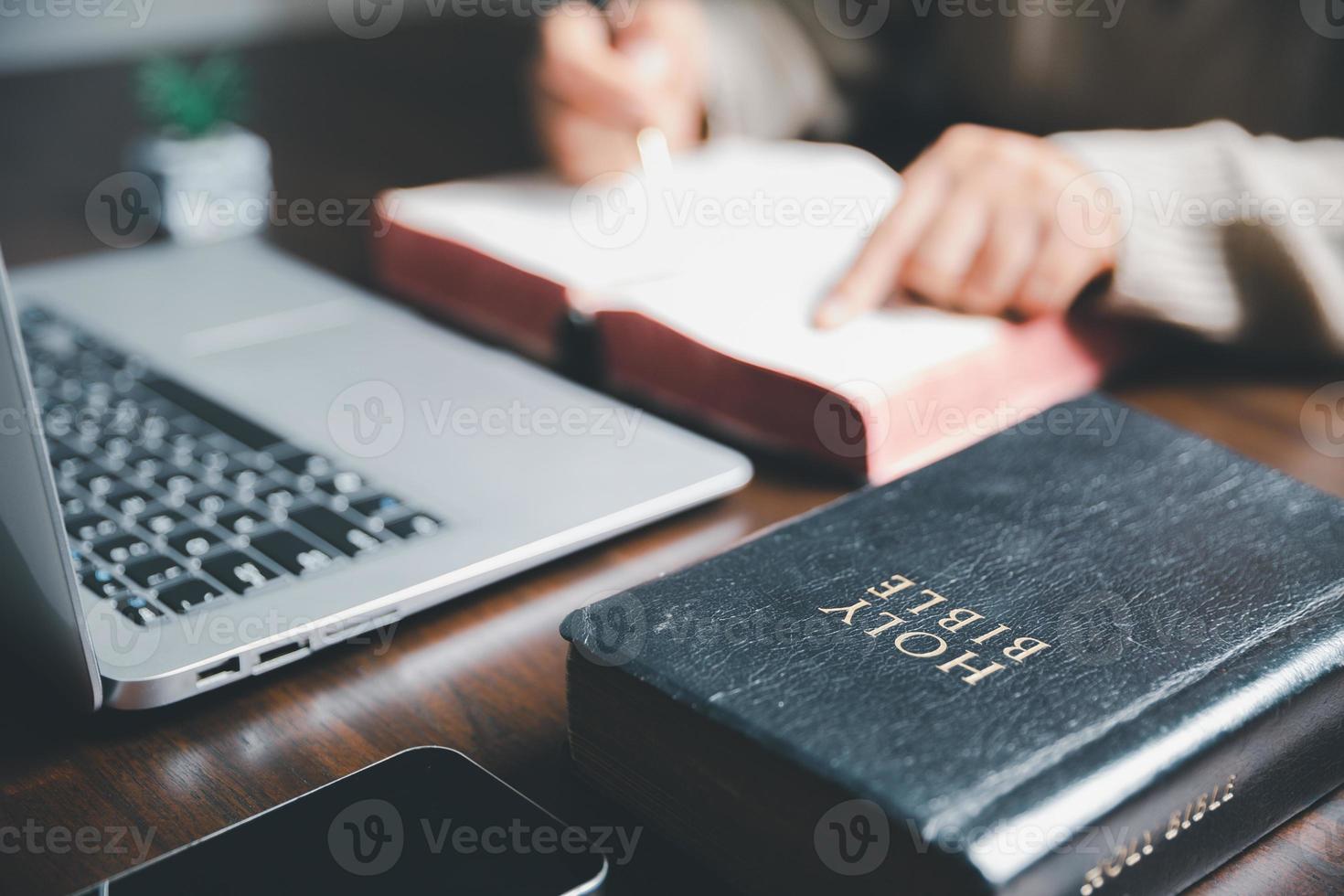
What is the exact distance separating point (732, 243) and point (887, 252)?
128 millimetres

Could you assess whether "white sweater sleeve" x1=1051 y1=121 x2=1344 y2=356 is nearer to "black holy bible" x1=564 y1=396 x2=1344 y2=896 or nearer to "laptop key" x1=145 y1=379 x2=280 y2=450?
"black holy bible" x1=564 y1=396 x2=1344 y2=896

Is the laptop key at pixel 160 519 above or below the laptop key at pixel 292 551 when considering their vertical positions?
above

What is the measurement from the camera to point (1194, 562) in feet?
1.38

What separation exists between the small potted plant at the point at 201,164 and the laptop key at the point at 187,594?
59 cm

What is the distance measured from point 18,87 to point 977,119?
1.08 meters

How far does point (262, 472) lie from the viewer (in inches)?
21.6

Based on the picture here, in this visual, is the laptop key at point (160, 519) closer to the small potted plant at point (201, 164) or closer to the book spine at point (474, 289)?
the book spine at point (474, 289)

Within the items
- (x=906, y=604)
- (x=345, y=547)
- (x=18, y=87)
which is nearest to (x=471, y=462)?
(x=345, y=547)

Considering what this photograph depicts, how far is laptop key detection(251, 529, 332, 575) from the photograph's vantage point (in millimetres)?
470

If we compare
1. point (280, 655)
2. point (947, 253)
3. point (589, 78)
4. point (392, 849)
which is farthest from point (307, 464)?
point (589, 78)

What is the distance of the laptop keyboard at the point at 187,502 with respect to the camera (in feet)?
1.51

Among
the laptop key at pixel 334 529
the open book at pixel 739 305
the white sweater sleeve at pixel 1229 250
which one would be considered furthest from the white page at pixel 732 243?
the laptop key at pixel 334 529

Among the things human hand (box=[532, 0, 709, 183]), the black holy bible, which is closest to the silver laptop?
the black holy bible

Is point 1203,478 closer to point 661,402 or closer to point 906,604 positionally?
point 906,604
